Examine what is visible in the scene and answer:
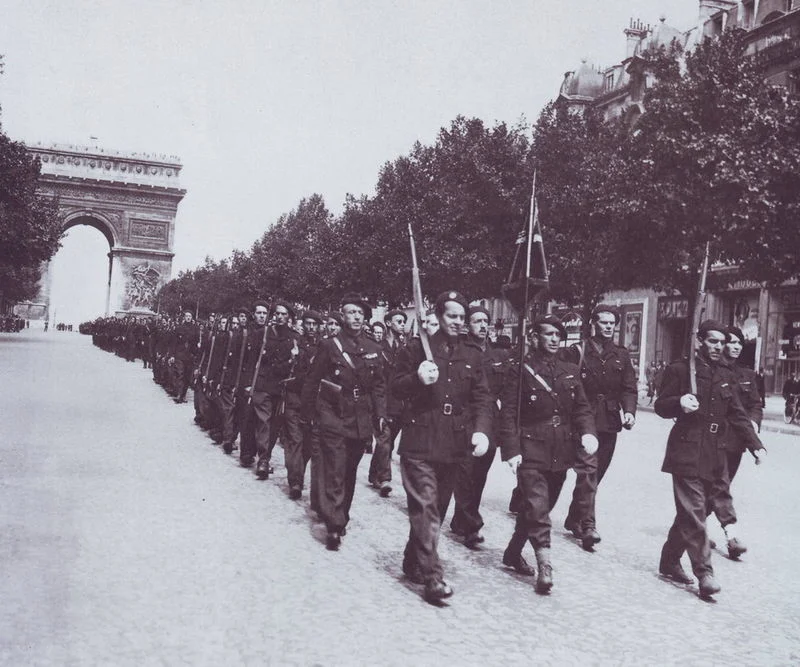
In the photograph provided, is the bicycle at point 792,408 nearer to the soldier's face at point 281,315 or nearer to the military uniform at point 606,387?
the soldier's face at point 281,315

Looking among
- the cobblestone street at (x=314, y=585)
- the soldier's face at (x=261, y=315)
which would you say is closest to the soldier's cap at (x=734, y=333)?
the cobblestone street at (x=314, y=585)

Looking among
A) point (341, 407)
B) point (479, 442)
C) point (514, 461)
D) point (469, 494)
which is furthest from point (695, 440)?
point (341, 407)

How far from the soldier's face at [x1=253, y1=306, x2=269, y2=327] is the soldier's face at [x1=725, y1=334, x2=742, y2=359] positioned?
5583mm

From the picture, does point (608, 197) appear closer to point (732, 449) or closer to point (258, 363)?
point (258, 363)

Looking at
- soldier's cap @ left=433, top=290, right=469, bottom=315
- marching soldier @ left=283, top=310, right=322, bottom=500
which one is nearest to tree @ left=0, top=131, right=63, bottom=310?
marching soldier @ left=283, top=310, right=322, bottom=500

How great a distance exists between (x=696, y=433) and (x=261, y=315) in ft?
19.3

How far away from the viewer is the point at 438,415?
6.36m

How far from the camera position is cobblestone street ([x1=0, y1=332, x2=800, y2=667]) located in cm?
502

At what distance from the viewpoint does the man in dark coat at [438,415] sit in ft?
20.6

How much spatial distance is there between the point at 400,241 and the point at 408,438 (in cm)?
3093

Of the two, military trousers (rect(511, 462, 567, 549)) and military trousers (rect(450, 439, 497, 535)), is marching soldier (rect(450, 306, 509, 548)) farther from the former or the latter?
military trousers (rect(511, 462, 567, 549))

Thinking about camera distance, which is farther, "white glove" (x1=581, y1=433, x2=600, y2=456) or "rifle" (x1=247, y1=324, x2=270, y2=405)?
"rifle" (x1=247, y1=324, x2=270, y2=405)

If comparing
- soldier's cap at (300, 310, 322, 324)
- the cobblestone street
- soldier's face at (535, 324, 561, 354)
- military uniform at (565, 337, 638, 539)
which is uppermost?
soldier's cap at (300, 310, 322, 324)

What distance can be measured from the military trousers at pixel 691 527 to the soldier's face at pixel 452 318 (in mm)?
1830
